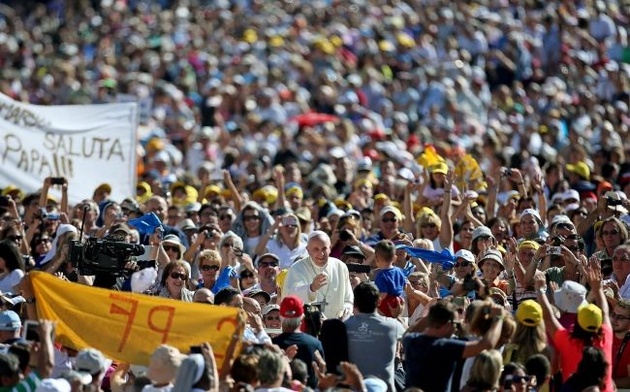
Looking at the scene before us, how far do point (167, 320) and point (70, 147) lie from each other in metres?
8.35

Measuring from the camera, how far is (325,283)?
13664 millimetres

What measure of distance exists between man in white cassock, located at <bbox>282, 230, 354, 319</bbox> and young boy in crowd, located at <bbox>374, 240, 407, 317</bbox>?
463 mm

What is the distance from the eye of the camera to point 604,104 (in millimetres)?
25734

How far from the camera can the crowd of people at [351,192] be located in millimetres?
11805

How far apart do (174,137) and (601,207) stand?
11.1 m

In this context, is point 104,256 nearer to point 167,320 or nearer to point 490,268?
point 167,320

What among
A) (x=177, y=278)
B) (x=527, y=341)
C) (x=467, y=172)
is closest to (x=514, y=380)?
(x=527, y=341)

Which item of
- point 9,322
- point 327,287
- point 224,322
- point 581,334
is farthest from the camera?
point 327,287

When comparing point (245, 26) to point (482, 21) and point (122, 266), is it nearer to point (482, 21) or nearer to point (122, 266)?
point (482, 21)

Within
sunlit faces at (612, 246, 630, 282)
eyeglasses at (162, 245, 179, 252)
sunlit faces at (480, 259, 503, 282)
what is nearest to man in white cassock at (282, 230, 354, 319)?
sunlit faces at (480, 259, 503, 282)

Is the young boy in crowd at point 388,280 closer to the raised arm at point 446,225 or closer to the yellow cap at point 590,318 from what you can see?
the yellow cap at point 590,318

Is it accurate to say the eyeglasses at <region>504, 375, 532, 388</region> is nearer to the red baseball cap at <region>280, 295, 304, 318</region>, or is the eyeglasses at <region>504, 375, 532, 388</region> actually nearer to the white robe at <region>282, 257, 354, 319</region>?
the red baseball cap at <region>280, 295, 304, 318</region>

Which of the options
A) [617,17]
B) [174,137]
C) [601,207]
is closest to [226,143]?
[174,137]

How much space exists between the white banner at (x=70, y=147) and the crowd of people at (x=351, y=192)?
232 millimetres
